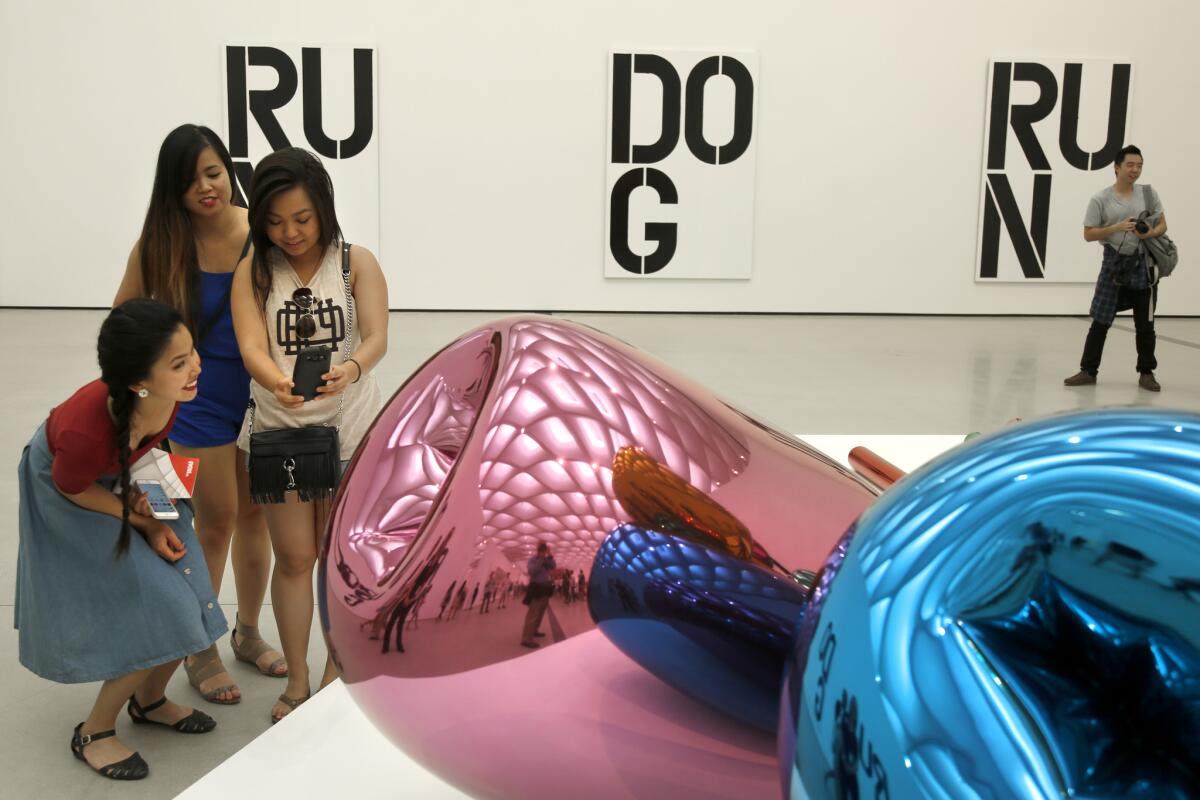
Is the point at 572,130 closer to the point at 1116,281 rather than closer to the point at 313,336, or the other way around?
the point at 1116,281

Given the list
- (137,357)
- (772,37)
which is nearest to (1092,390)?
(772,37)

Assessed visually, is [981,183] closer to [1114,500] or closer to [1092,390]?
[1092,390]

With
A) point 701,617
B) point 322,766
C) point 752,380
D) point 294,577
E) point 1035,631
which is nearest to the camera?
point 1035,631

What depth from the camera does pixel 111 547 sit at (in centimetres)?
236

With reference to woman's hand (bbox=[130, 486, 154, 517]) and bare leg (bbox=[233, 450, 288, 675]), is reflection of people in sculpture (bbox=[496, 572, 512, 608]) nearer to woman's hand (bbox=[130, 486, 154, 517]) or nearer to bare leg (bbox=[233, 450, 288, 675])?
woman's hand (bbox=[130, 486, 154, 517])

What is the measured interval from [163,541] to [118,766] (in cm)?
55

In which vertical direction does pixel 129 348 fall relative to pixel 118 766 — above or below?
above

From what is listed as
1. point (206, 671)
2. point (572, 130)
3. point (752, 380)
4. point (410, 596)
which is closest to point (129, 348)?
point (206, 671)

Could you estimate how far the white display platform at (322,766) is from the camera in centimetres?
85

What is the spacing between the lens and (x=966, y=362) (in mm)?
7934

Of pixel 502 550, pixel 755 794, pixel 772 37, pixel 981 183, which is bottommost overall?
pixel 755 794

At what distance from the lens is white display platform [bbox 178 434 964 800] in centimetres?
85

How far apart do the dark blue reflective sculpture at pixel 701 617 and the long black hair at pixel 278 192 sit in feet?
6.06

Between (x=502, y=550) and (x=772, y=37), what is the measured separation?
9.79m
